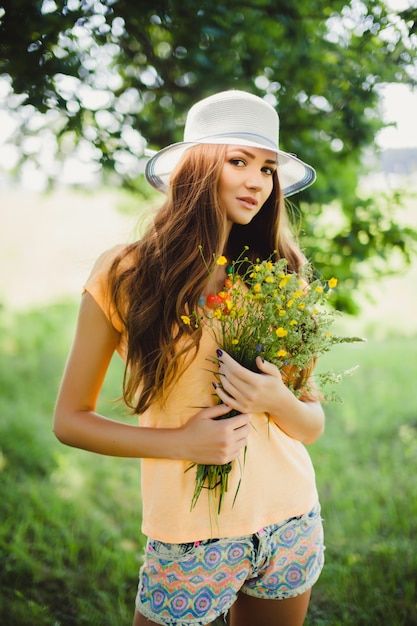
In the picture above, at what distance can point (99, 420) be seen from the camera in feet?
5.63

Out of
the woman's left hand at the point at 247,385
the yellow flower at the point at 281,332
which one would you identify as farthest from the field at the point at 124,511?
the yellow flower at the point at 281,332

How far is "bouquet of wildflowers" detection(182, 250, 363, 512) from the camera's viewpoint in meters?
1.57

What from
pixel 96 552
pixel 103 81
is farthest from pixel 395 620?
pixel 103 81

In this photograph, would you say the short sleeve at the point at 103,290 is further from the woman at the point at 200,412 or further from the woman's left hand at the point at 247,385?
the woman's left hand at the point at 247,385

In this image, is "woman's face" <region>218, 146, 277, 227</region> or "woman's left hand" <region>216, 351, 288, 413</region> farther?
"woman's face" <region>218, 146, 277, 227</region>

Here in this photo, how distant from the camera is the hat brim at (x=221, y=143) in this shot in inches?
70.4

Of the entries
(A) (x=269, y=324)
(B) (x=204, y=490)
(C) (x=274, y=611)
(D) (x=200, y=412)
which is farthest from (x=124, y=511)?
(A) (x=269, y=324)

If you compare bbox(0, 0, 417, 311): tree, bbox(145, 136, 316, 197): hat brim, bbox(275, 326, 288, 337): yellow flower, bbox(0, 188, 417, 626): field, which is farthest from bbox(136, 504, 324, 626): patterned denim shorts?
bbox(0, 0, 417, 311): tree

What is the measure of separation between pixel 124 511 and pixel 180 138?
2.67m

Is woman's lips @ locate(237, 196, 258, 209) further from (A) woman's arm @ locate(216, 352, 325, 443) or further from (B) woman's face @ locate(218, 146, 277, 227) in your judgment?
(A) woman's arm @ locate(216, 352, 325, 443)

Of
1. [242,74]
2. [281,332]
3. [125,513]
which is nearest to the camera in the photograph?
[281,332]

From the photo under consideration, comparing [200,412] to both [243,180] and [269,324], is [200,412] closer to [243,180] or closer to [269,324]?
[269,324]

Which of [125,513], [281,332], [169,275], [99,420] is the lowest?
[125,513]

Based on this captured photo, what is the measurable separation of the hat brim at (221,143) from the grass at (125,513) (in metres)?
0.88
